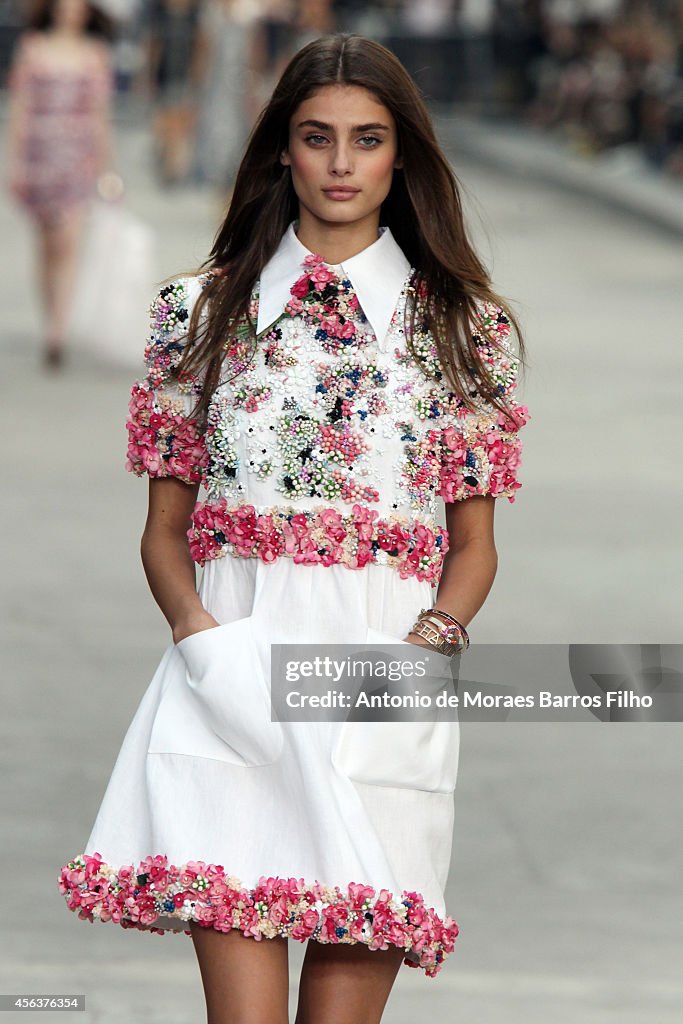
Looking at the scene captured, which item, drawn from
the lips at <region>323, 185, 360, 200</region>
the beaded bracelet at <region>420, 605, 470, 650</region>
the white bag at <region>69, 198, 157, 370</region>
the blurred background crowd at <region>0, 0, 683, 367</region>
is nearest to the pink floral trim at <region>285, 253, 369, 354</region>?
the lips at <region>323, 185, 360, 200</region>

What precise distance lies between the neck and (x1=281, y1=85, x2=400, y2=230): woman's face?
0.03m

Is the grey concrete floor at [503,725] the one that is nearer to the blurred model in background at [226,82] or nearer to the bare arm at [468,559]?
the bare arm at [468,559]

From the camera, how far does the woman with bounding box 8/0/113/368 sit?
39.2ft

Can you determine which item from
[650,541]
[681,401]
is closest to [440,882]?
Answer: [650,541]

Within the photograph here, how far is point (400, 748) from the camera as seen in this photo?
315 cm

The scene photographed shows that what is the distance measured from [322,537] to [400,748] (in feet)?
1.07

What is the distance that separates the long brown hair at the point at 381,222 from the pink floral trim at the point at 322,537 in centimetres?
20

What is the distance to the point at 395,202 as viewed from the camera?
3.44 m

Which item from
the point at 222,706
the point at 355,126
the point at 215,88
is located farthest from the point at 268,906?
the point at 215,88

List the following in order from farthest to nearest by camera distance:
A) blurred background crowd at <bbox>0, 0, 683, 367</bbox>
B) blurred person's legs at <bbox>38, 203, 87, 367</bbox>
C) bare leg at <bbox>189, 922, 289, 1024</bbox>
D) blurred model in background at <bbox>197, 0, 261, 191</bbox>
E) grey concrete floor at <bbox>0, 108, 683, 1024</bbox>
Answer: blurred model in background at <bbox>197, 0, 261, 191</bbox> < blurred person's legs at <bbox>38, 203, 87, 367</bbox> < blurred background crowd at <bbox>0, 0, 683, 367</bbox> < grey concrete floor at <bbox>0, 108, 683, 1024</bbox> < bare leg at <bbox>189, 922, 289, 1024</bbox>

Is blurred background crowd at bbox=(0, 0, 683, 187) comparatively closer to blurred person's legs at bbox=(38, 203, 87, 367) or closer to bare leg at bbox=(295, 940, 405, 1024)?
blurred person's legs at bbox=(38, 203, 87, 367)

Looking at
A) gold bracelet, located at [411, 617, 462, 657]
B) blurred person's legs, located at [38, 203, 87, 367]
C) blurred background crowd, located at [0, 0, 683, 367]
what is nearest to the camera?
gold bracelet, located at [411, 617, 462, 657]

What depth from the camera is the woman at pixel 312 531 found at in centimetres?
311

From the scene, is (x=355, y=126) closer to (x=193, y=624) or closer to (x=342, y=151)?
(x=342, y=151)
